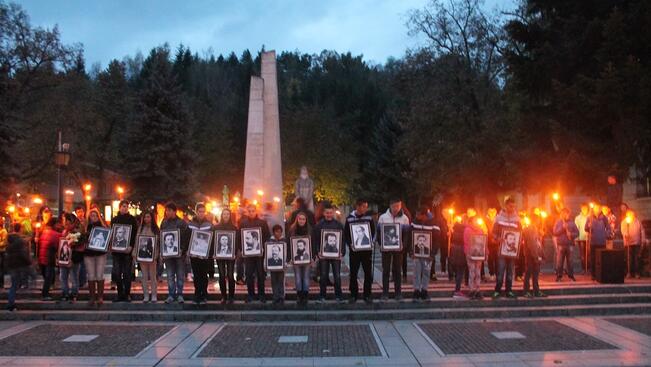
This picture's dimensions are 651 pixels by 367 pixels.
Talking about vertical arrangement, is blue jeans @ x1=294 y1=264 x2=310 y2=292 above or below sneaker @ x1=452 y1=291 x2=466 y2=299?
above

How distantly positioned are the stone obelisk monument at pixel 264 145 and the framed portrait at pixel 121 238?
1266 centimetres

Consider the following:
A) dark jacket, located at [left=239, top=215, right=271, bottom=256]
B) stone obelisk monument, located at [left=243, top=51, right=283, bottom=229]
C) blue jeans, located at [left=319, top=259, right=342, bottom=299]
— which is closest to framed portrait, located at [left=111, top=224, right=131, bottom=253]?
dark jacket, located at [left=239, top=215, right=271, bottom=256]

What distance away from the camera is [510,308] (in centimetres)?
1294

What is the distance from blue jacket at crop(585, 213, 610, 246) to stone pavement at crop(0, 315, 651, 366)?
433 cm

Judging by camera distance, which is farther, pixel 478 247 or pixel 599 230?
pixel 599 230

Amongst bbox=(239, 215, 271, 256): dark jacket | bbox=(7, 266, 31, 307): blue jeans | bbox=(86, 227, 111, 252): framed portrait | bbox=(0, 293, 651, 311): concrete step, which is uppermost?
bbox=(239, 215, 271, 256): dark jacket

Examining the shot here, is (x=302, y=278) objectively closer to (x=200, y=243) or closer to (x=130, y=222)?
(x=200, y=243)

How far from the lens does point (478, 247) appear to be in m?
13.5

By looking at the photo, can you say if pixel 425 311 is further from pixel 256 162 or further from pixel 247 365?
pixel 256 162

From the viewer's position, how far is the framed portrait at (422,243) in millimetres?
13086

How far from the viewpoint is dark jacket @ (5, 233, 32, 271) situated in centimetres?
1307

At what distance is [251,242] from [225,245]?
0.56 m

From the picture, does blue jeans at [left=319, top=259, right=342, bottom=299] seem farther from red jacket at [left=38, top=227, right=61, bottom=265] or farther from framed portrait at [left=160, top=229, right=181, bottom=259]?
red jacket at [left=38, top=227, right=61, bottom=265]

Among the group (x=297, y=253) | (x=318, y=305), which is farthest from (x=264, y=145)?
(x=318, y=305)
